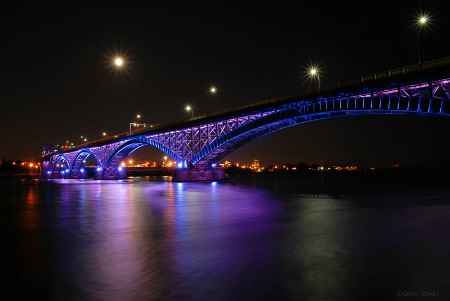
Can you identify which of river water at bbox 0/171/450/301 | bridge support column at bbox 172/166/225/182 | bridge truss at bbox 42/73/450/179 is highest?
bridge truss at bbox 42/73/450/179

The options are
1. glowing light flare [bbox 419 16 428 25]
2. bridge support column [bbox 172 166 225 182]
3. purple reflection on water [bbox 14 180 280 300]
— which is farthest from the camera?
bridge support column [bbox 172 166 225 182]

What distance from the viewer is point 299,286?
31.4ft

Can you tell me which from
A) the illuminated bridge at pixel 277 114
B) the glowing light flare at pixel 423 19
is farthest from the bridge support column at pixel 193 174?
the glowing light flare at pixel 423 19

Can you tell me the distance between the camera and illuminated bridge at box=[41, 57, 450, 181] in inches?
1574

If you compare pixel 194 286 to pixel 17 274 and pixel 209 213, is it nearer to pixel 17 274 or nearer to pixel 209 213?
pixel 17 274

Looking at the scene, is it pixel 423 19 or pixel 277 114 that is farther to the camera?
pixel 277 114

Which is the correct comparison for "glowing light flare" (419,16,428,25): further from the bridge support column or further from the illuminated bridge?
the bridge support column

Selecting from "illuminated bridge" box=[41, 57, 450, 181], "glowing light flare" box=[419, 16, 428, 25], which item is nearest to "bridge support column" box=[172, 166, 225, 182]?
"illuminated bridge" box=[41, 57, 450, 181]

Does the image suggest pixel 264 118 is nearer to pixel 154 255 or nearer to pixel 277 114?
pixel 277 114

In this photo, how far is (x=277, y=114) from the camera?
64.1 metres

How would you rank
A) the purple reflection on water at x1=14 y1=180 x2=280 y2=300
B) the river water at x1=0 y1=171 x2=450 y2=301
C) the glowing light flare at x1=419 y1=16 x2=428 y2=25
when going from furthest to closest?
the glowing light flare at x1=419 y1=16 x2=428 y2=25, the purple reflection on water at x1=14 y1=180 x2=280 y2=300, the river water at x1=0 y1=171 x2=450 y2=301

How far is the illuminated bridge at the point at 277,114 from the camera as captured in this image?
39969 millimetres

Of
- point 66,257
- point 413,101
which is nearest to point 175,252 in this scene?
point 66,257

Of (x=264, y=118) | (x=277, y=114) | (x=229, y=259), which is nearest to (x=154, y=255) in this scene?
(x=229, y=259)
